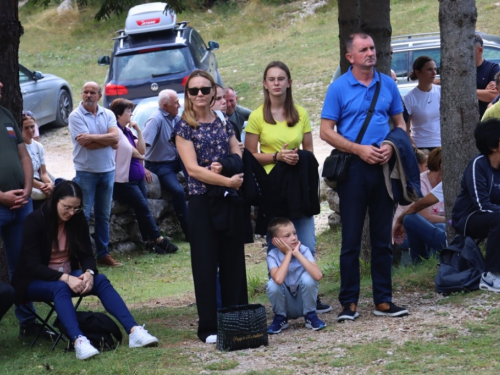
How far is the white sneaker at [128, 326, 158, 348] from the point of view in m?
5.75

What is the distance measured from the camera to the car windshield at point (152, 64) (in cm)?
1556

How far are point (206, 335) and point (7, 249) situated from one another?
190 centimetres

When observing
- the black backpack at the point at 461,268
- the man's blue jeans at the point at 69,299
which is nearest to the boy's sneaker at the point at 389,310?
the black backpack at the point at 461,268

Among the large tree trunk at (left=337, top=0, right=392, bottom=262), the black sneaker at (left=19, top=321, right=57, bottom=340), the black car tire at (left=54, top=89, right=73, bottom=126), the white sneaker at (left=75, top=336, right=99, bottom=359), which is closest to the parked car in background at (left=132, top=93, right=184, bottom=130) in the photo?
the black car tire at (left=54, top=89, right=73, bottom=126)

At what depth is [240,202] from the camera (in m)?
5.90

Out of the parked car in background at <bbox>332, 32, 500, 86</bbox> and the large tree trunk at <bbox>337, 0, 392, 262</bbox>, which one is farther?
the parked car in background at <bbox>332, 32, 500, 86</bbox>

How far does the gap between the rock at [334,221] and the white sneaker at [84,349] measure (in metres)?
5.95

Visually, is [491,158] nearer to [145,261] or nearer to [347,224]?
[347,224]

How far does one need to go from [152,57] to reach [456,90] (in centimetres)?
976

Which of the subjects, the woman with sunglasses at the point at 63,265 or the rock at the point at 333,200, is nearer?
the woman with sunglasses at the point at 63,265

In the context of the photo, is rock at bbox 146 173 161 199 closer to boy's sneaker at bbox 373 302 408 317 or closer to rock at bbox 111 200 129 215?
rock at bbox 111 200 129 215

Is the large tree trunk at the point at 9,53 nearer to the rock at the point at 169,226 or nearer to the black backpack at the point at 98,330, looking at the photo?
the black backpack at the point at 98,330

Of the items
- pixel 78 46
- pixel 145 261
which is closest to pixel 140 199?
pixel 145 261

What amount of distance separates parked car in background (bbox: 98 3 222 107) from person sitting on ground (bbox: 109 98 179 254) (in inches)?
183
